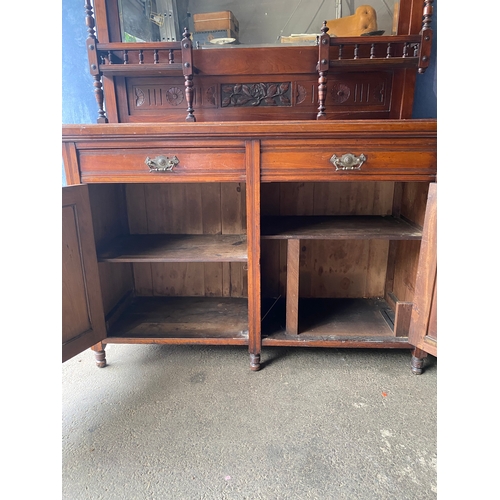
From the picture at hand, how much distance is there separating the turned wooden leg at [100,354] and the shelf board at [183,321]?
4cm

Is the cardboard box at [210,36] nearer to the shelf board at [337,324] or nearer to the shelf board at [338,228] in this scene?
the shelf board at [338,228]

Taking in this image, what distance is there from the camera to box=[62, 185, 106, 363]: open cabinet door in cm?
107

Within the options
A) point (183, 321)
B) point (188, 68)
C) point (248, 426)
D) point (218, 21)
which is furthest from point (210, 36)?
point (248, 426)

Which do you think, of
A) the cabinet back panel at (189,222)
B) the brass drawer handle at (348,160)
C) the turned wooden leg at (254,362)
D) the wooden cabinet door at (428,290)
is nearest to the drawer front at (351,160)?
the brass drawer handle at (348,160)

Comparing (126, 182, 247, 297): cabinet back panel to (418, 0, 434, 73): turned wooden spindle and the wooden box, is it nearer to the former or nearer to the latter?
the wooden box

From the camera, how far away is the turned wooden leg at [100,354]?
53.2 inches

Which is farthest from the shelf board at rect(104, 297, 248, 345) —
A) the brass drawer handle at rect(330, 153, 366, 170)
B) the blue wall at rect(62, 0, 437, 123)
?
the blue wall at rect(62, 0, 437, 123)

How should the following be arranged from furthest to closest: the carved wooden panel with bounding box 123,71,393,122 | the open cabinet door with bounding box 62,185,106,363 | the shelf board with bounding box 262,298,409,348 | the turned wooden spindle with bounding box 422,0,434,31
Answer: the carved wooden panel with bounding box 123,71,393,122, the shelf board with bounding box 262,298,409,348, the turned wooden spindle with bounding box 422,0,434,31, the open cabinet door with bounding box 62,185,106,363

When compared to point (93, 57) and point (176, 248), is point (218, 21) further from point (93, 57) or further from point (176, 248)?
point (176, 248)

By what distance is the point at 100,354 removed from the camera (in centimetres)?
137

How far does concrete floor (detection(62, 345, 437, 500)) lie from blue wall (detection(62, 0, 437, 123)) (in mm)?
1115

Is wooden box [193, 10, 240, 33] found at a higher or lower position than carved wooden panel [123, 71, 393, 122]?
higher
